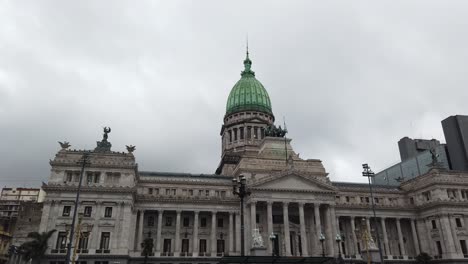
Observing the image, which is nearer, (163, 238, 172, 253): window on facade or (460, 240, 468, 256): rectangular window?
(163, 238, 172, 253): window on facade

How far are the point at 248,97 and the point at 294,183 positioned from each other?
1568 inches

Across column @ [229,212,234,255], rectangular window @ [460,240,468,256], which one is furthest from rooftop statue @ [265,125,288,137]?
rectangular window @ [460,240,468,256]

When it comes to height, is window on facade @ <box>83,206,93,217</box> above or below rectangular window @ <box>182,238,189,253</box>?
above

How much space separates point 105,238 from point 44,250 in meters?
9.63

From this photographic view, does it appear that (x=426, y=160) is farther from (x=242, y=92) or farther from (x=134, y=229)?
(x=134, y=229)

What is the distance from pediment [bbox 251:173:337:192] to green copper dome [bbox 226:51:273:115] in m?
35.3

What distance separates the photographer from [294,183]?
72.9m

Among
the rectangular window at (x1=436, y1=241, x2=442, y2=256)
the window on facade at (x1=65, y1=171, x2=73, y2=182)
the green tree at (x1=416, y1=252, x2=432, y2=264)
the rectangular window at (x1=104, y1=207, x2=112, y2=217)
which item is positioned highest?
the window on facade at (x1=65, y1=171, x2=73, y2=182)

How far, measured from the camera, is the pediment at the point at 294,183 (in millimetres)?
71375

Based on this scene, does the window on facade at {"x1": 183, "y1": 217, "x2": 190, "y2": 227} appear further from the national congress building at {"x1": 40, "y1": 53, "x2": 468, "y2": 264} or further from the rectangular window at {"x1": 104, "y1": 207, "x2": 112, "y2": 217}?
the rectangular window at {"x1": 104, "y1": 207, "x2": 112, "y2": 217}

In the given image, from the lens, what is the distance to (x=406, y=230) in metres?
83.4

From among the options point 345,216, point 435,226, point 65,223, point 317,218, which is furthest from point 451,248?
point 65,223

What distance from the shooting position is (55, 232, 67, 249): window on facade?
60250 mm

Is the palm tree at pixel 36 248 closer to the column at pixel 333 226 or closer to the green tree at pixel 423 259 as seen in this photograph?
the column at pixel 333 226
